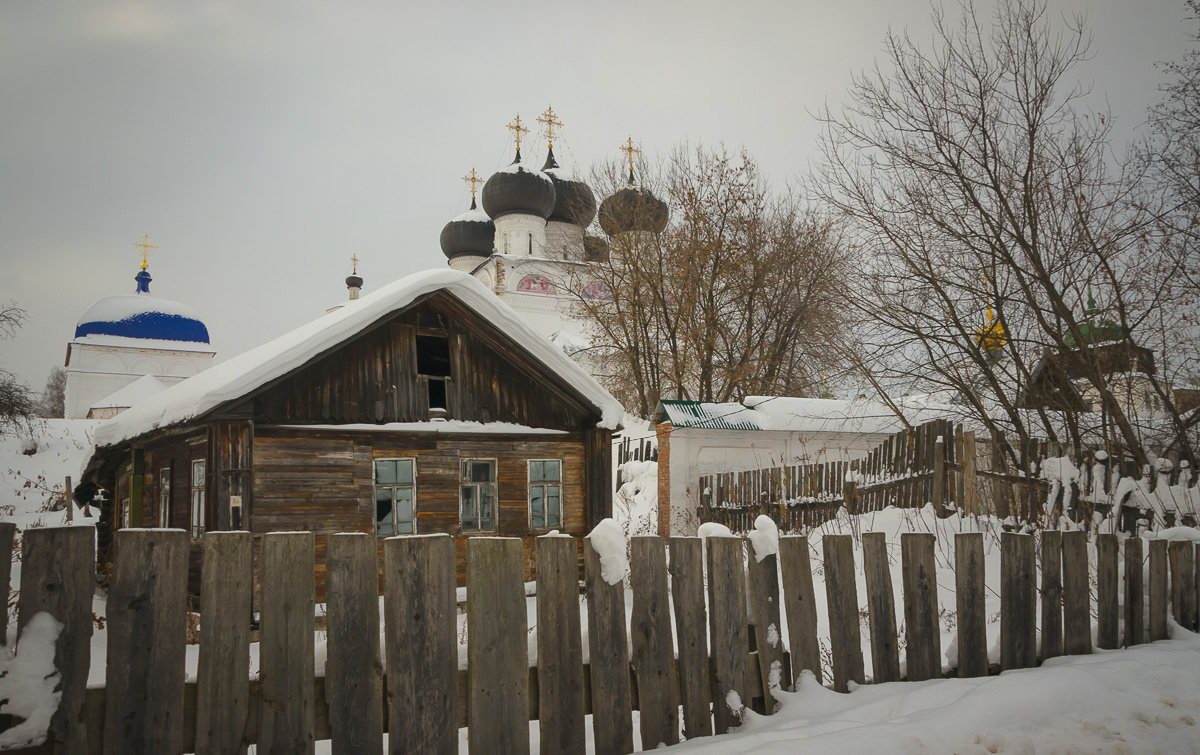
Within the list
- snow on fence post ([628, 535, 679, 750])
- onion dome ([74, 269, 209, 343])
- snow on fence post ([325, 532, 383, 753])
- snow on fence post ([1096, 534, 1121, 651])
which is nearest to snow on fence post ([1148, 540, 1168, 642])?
snow on fence post ([1096, 534, 1121, 651])

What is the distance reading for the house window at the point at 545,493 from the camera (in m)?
12.1

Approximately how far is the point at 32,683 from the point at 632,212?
23.4m

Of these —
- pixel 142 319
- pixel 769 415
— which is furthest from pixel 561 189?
pixel 769 415

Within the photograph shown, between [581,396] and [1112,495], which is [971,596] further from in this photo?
[581,396]

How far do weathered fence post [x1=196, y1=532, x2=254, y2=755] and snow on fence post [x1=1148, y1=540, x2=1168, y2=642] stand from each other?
5020mm

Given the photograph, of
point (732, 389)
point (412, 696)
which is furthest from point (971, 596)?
point (732, 389)

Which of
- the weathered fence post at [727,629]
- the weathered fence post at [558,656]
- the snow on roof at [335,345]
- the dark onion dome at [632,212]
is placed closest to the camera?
the weathered fence post at [558,656]

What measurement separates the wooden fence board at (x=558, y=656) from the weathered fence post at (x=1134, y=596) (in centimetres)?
360

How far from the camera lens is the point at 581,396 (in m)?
12.1

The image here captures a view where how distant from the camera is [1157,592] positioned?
4.73 meters

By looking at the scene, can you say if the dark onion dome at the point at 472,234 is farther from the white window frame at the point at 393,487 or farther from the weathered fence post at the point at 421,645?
the weathered fence post at the point at 421,645

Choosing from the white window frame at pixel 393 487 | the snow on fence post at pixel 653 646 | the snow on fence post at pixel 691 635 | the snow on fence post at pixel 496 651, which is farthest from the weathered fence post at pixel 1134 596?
the white window frame at pixel 393 487

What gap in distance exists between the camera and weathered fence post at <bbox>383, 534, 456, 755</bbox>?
9.18ft

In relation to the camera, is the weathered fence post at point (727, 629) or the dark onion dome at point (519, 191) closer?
the weathered fence post at point (727, 629)
